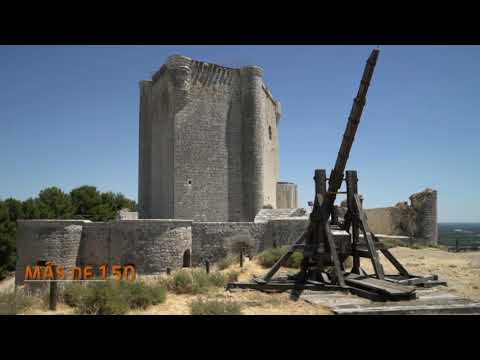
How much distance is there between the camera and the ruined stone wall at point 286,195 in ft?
96.8

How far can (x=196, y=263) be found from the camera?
16.6 metres

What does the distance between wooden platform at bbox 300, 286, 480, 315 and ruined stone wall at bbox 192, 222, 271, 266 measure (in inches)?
390

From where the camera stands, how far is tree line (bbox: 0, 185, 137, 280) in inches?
1030

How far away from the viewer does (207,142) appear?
69.4 ft

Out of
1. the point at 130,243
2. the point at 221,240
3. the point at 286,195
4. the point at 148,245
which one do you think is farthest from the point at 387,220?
the point at 130,243

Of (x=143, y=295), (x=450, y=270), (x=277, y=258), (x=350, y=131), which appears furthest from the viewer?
A: (x=277, y=258)

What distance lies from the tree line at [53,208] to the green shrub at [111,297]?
21631 millimetres

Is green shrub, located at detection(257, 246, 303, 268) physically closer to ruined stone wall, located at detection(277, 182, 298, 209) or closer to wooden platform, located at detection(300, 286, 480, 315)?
wooden platform, located at detection(300, 286, 480, 315)

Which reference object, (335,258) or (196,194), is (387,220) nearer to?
(196,194)

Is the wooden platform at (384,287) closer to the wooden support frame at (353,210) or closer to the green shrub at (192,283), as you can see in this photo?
the wooden support frame at (353,210)

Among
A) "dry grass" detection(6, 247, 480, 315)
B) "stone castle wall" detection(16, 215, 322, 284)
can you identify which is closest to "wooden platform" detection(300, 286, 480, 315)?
"dry grass" detection(6, 247, 480, 315)

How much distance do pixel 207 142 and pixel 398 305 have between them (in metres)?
16.3

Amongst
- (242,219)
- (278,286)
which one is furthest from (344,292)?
(242,219)
